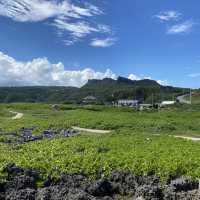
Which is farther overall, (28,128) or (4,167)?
(28,128)

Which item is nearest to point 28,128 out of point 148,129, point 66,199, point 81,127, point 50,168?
point 81,127

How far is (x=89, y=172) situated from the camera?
46.8 ft

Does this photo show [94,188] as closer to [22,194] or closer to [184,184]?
[22,194]

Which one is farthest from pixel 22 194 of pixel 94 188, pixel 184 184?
pixel 184 184

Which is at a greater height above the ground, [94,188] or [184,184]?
[184,184]

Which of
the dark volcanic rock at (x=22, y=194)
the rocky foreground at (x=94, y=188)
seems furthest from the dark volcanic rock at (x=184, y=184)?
the dark volcanic rock at (x=22, y=194)

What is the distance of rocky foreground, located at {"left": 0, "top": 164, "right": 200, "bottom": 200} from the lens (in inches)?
471

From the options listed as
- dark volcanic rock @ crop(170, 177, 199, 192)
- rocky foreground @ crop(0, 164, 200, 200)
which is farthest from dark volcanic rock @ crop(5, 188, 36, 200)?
dark volcanic rock @ crop(170, 177, 199, 192)

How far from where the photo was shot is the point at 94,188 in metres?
12.9

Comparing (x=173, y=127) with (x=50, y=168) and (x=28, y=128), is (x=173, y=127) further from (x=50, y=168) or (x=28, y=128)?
(x=50, y=168)

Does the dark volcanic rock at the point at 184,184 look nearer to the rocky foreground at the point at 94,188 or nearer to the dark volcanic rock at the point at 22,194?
the rocky foreground at the point at 94,188

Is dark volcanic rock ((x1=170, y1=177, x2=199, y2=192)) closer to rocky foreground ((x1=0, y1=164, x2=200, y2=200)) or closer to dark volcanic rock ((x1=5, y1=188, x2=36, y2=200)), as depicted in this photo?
rocky foreground ((x1=0, y1=164, x2=200, y2=200))

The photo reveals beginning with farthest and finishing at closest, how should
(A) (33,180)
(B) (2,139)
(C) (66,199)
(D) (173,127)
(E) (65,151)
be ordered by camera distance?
(D) (173,127), (B) (2,139), (E) (65,151), (A) (33,180), (C) (66,199)

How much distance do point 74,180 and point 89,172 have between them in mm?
929
